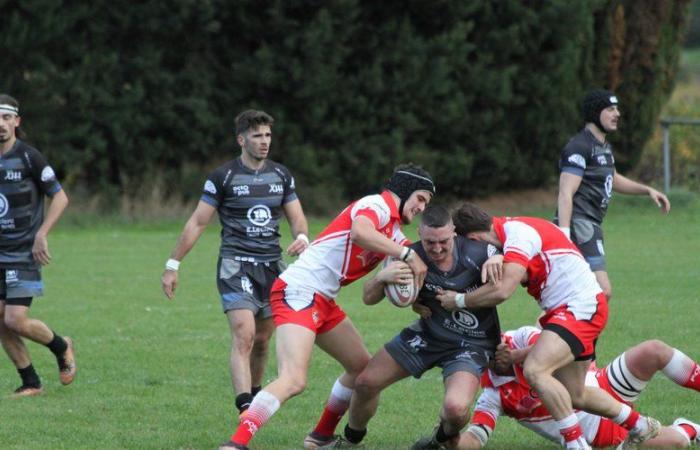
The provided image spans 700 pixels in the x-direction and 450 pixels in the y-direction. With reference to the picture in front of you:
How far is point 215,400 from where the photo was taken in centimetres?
1003

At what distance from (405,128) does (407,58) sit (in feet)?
4.79

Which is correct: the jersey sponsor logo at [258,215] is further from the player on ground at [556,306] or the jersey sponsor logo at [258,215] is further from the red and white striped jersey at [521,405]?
the red and white striped jersey at [521,405]

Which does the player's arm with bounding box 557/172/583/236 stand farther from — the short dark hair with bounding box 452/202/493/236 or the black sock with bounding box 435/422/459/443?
the black sock with bounding box 435/422/459/443

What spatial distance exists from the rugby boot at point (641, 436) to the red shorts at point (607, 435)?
119mm

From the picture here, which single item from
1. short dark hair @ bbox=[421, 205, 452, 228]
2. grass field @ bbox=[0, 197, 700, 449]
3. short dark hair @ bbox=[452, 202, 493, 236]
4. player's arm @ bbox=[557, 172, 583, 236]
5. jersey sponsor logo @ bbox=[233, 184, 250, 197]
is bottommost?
grass field @ bbox=[0, 197, 700, 449]

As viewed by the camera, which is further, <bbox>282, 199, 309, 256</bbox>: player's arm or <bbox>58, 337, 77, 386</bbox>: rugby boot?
<bbox>58, 337, 77, 386</bbox>: rugby boot

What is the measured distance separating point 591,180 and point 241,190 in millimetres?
3647

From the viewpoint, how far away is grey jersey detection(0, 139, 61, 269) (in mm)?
10289

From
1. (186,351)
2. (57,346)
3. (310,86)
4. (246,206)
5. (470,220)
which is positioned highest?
(470,220)

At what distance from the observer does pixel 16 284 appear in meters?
10.3

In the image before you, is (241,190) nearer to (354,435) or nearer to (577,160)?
(354,435)

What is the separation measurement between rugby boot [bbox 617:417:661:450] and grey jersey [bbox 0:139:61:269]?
4.89m

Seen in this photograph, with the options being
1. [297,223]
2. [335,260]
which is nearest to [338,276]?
[335,260]

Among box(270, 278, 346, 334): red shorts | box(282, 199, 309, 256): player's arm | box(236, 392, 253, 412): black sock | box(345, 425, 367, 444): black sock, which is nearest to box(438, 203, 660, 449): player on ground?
box(270, 278, 346, 334): red shorts
